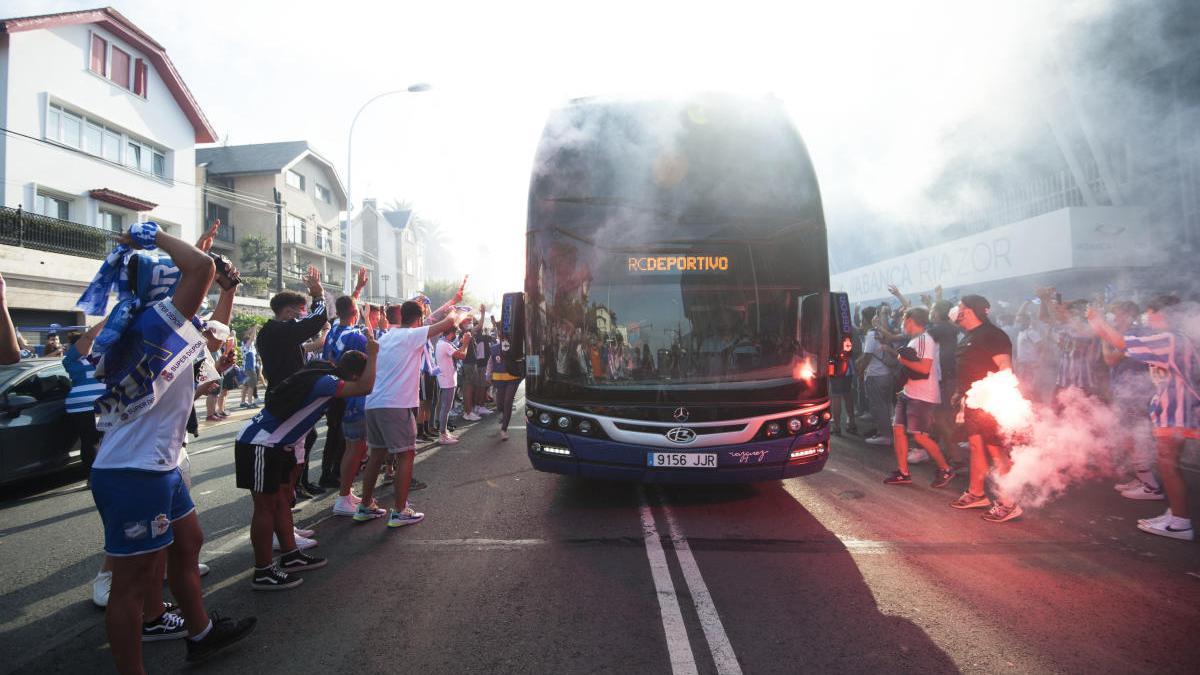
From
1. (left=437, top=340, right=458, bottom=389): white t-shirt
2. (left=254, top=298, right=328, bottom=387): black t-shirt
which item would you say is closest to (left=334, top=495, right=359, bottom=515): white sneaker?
(left=254, top=298, right=328, bottom=387): black t-shirt

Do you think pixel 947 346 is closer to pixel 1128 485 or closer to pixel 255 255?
pixel 1128 485

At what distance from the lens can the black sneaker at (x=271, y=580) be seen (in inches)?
139

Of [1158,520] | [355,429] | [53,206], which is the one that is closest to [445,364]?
[355,429]

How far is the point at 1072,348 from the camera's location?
6973mm

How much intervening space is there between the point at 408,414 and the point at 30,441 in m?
4.05

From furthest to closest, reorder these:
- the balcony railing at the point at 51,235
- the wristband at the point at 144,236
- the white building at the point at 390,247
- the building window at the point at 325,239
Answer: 1. the white building at the point at 390,247
2. the building window at the point at 325,239
3. the balcony railing at the point at 51,235
4. the wristband at the point at 144,236

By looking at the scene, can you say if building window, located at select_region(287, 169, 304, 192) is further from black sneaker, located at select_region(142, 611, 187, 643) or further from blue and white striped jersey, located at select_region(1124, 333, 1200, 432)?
blue and white striped jersey, located at select_region(1124, 333, 1200, 432)

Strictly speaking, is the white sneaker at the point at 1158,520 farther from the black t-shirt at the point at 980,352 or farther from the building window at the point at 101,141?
the building window at the point at 101,141

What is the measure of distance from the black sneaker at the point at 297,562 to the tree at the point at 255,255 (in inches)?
1087

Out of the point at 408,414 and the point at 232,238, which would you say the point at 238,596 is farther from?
the point at 232,238

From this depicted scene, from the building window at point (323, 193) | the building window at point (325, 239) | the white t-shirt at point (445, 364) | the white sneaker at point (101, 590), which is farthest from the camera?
the building window at point (325, 239)

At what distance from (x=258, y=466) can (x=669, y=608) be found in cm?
248

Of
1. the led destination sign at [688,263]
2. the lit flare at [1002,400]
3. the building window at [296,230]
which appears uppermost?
the building window at [296,230]

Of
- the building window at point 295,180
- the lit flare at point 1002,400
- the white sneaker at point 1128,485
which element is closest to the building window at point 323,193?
the building window at point 295,180
